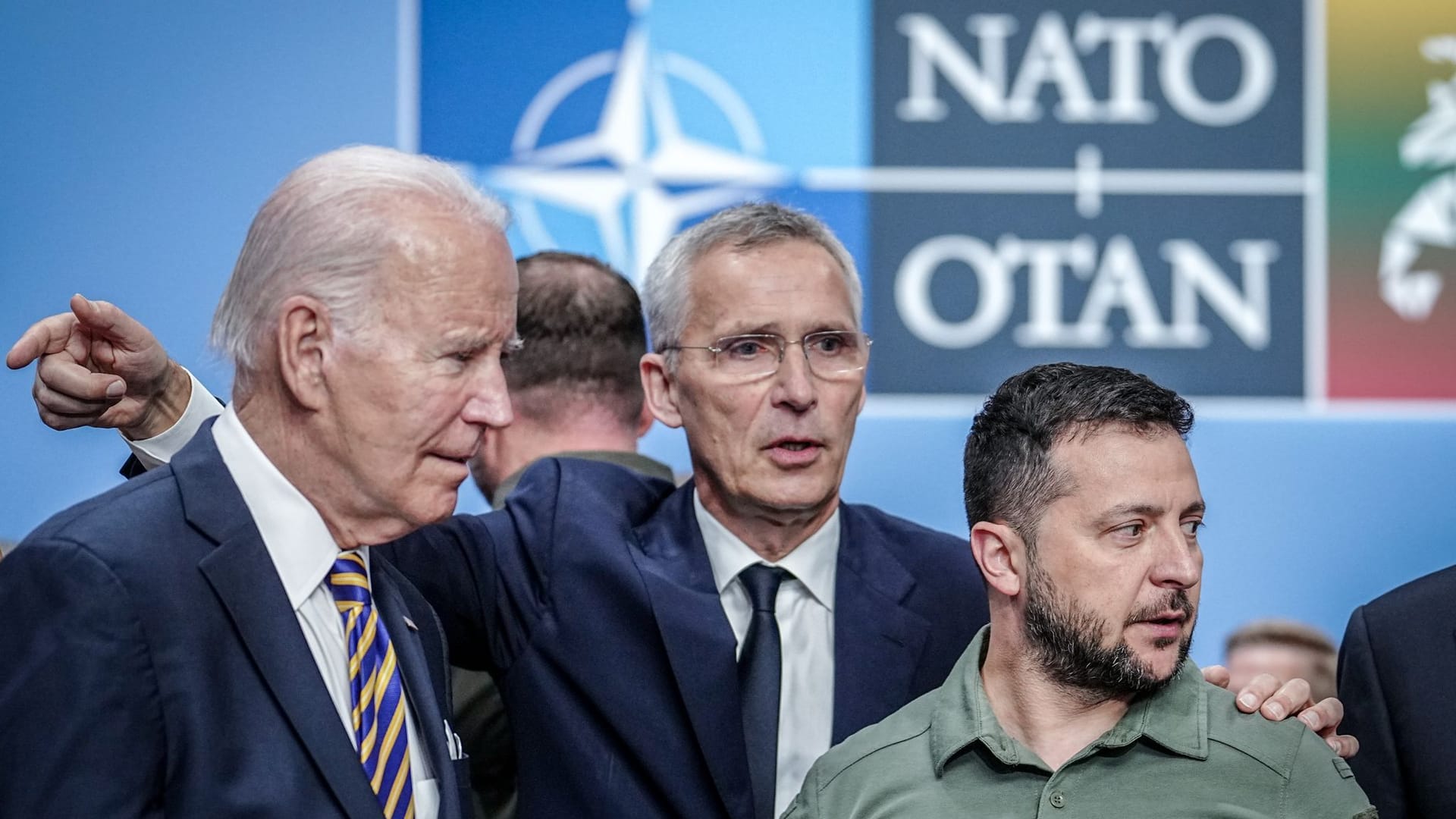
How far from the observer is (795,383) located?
240 cm

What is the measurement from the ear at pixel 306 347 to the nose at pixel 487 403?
0.15 m

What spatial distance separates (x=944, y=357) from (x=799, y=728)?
1938 millimetres

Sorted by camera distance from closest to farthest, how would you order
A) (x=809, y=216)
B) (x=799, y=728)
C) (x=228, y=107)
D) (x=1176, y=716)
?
(x=1176, y=716)
(x=799, y=728)
(x=809, y=216)
(x=228, y=107)

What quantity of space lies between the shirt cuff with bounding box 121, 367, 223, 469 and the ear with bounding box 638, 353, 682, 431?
0.74 m

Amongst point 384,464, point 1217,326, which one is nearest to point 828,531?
point 384,464

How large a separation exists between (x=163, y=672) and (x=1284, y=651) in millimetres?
3273

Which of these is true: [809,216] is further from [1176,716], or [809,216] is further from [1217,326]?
[1217,326]

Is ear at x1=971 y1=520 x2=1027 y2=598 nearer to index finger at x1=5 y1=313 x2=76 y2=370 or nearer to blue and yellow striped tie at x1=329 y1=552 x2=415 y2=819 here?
blue and yellow striped tie at x1=329 y1=552 x2=415 y2=819

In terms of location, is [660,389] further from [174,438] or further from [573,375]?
[174,438]

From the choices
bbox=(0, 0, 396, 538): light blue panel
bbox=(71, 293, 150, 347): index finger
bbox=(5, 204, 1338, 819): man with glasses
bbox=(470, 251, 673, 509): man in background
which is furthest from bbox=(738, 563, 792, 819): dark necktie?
bbox=(0, 0, 396, 538): light blue panel

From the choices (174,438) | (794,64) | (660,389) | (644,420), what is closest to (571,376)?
(644,420)

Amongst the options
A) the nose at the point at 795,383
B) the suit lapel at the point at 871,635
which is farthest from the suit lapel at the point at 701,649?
the nose at the point at 795,383

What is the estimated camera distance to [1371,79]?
13.8 feet

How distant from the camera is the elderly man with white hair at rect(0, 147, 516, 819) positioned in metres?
1.55
